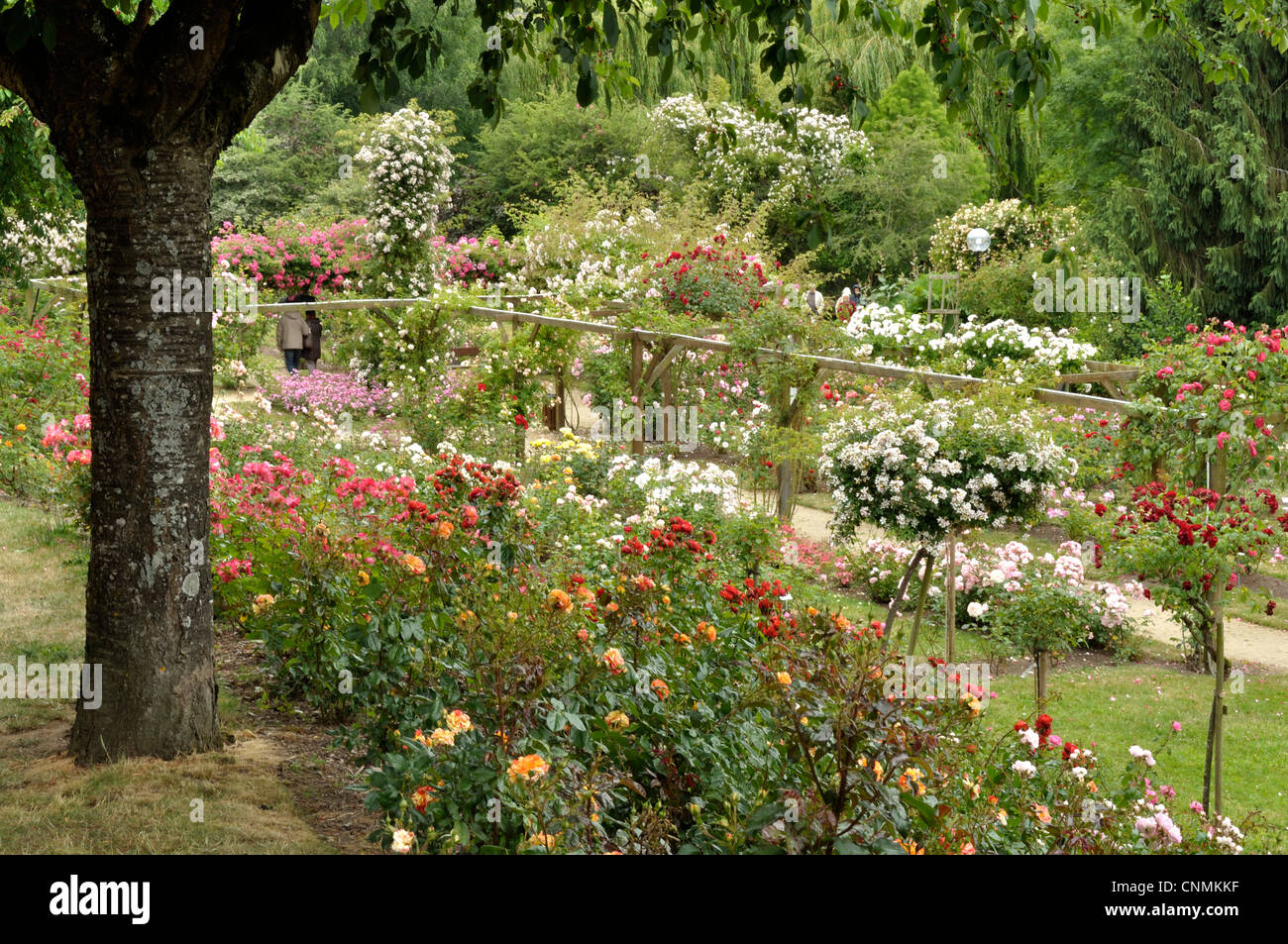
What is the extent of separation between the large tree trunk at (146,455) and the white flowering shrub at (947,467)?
353 centimetres

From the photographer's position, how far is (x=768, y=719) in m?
2.86

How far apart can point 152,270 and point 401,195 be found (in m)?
12.8

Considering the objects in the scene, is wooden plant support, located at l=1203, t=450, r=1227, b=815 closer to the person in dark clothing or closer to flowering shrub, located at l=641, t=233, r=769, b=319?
flowering shrub, located at l=641, t=233, r=769, b=319

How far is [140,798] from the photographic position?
308 centimetres

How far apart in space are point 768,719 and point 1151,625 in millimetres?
5814

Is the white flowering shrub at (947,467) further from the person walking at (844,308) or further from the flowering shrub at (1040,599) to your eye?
the person walking at (844,308)

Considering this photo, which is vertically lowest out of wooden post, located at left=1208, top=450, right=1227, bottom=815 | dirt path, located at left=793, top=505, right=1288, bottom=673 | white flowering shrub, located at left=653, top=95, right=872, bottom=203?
dirt path, located at left=793, top=505, right=1288, bottom=673

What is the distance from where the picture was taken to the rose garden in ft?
8.84

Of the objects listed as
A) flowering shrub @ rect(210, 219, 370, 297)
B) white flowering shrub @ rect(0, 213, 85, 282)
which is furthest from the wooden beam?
white flowering shrub @ rect(0, 213, 85, 282)

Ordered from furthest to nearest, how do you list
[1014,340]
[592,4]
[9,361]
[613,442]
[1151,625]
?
[1014,340]
[613,442]
[9,361]
[1151,625]
[592,4]

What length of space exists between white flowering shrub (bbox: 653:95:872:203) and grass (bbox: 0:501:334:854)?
18.8m

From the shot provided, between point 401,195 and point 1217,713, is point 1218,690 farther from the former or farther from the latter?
point 401,195
